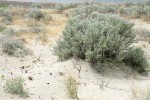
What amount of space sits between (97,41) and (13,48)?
13.8 feet

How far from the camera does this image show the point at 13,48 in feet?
46.1

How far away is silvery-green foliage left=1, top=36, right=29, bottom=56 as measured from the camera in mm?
13727

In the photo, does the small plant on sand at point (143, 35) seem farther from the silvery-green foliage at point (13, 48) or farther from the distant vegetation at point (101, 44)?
the distant vegetation at point (101, 44)

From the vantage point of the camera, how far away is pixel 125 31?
38.0ft

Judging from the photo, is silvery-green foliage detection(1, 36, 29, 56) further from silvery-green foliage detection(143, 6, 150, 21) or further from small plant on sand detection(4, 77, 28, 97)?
silvery-green foliage detection(143, 6, 150, 21)

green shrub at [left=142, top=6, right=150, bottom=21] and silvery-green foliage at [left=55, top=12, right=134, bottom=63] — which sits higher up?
silvery-green foliage at [left=55, top=12, right=134, bottom=63]

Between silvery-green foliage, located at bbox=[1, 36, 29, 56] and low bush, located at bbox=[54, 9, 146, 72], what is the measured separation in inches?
106

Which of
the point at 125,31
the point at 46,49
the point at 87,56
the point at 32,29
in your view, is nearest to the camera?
the point at 87,56

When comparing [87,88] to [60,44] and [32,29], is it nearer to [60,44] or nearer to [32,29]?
[60,44]

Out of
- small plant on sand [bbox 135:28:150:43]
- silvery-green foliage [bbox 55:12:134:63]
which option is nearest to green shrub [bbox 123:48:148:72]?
silvery-green foliage [bbox 55:12:134:63]

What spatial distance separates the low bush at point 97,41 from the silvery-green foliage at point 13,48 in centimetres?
269

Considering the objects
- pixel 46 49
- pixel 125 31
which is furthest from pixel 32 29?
pixel 125 31

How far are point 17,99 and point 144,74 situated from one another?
4.51 metres

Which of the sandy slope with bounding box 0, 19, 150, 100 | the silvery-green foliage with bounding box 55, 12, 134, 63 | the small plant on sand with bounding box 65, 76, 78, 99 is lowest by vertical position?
the sandy slope with bounding box 0, 19, 150, 100
